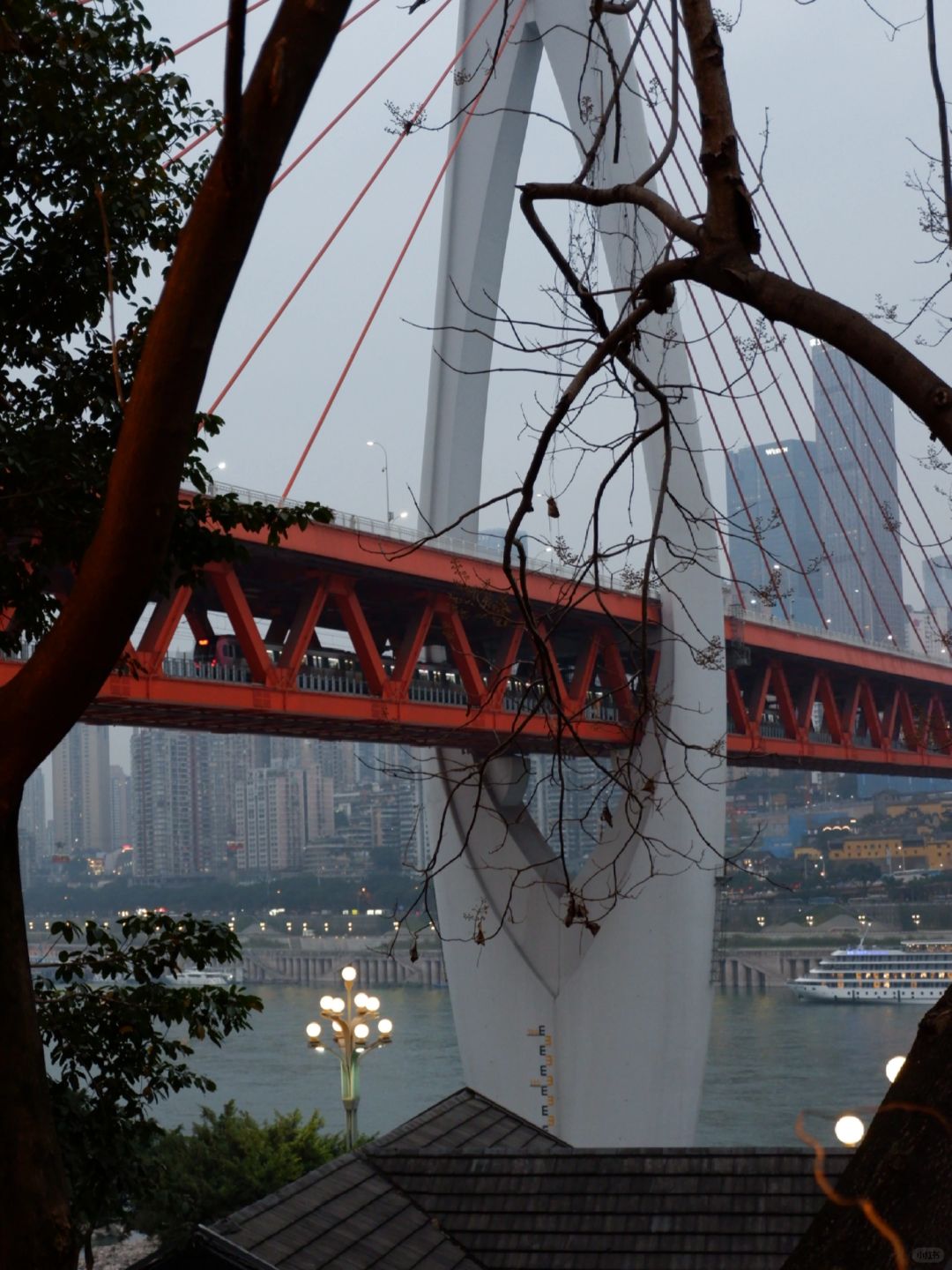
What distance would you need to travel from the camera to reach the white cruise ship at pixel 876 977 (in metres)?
35.1

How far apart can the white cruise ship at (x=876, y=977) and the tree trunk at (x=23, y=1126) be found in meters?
33.6

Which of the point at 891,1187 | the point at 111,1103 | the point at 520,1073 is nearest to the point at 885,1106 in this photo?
the point at 891,1187

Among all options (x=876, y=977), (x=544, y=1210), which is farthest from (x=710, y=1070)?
(x=544, y=1210)

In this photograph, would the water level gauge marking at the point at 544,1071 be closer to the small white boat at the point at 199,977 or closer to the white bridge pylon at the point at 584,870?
the white bridge pylon at the point at 584,870

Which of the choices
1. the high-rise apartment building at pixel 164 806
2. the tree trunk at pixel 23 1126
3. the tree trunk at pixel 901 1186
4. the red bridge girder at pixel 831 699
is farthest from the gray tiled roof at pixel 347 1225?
the high-rise apartment building at pixel 164 806

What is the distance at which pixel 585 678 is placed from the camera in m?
16.9

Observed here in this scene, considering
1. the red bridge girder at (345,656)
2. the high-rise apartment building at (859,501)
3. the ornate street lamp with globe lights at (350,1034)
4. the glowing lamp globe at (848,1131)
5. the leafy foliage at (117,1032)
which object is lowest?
the ornate street lamp with globe lights at (350,1034)

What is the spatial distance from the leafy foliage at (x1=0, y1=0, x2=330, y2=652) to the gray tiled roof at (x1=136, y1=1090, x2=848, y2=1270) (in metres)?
2.55

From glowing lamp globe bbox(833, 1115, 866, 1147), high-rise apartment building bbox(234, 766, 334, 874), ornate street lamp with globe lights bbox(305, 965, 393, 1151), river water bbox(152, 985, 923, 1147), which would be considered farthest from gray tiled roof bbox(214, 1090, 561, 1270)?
high-rise apartment building bbox(234, 766, 334, 874)

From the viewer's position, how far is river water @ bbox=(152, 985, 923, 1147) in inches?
837

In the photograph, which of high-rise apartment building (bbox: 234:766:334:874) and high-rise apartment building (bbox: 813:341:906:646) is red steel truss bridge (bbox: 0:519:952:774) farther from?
high-rise apartment building (bbox: 234:766:334:874)

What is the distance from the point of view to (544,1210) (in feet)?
20.4

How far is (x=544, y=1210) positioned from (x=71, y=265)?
4090mm

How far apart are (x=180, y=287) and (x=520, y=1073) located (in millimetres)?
17411
